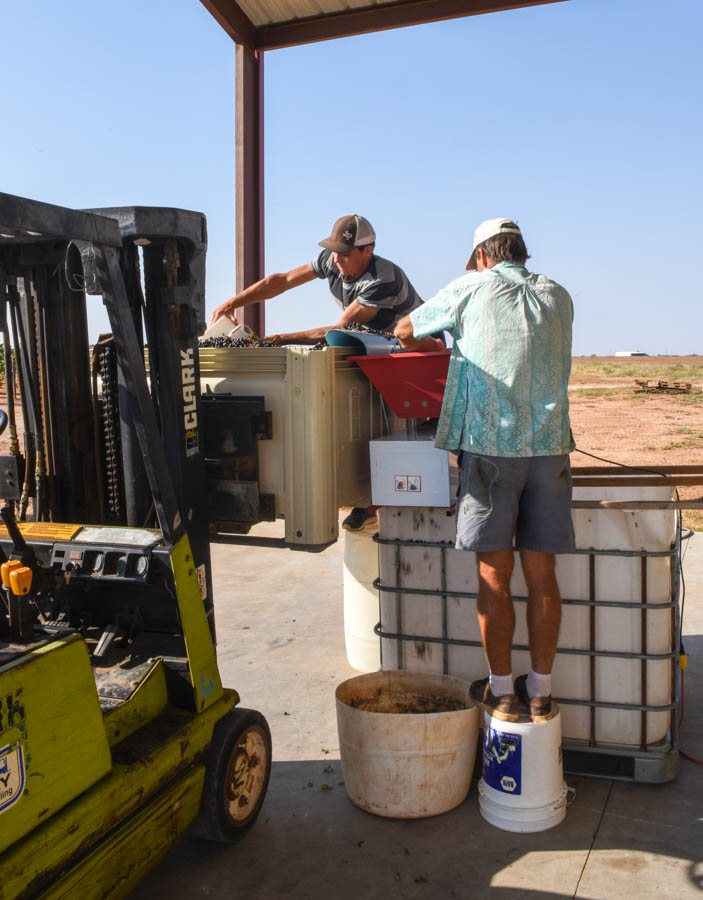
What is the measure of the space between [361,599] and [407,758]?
1571mm

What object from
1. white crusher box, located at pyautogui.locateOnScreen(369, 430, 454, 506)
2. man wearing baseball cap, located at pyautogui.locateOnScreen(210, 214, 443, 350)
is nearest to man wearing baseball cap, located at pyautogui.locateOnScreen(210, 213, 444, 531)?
man wearing baseball cap, located at pyautogui.locateOnScreen(210, 214, 443, 350)

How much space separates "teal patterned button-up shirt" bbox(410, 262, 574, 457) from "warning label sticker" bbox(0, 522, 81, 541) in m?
1.64

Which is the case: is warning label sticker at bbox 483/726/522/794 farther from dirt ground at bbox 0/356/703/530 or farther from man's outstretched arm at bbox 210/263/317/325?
dirt ground at bbox 0/356/703/530

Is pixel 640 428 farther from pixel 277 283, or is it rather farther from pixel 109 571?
pixel 109 571

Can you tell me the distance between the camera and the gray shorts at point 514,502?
3531mm

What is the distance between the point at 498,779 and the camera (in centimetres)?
361

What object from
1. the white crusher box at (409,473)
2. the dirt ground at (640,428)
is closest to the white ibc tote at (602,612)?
the white crusher box at (409,473)

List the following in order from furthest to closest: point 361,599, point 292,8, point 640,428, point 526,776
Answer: point 640,428, point 292,8, point 361,599, point 526,776

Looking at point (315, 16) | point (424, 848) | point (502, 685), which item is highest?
point (315, 16)

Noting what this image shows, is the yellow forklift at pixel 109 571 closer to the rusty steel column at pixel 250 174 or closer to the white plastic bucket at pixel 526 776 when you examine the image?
the white plastic bucket at pixel 526 776

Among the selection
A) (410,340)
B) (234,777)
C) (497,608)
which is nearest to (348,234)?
(410,340)

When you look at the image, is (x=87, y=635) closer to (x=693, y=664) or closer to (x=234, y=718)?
(x=234, y=718)

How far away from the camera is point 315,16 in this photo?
7.50 m

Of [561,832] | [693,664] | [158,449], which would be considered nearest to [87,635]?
[158,449]
